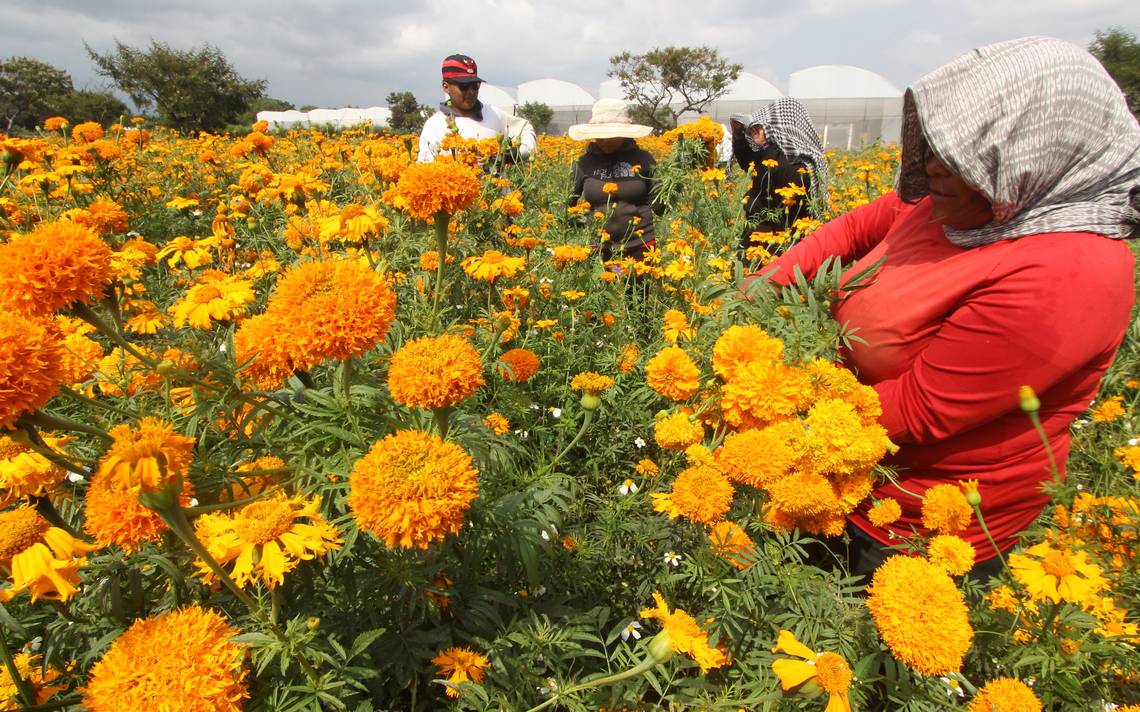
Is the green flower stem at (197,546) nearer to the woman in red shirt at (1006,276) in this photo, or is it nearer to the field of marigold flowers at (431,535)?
the field of marigold flowers at (431,535)

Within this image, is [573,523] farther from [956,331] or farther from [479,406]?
[956,331]

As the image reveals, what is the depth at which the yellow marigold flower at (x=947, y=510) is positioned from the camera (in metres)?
1.22

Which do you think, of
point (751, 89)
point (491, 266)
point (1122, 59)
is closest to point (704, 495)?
point (491, 266)

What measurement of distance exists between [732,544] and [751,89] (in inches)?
1887

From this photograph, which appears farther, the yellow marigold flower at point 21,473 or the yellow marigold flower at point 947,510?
the yellow marigold flower at point 947,510

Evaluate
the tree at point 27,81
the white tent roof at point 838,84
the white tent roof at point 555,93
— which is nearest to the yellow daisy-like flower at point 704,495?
the tree at point 27,81

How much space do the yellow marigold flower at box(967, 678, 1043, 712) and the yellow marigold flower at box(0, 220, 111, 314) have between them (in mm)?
1907

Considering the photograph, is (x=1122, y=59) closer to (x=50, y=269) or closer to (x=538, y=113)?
(x=538, y=113)

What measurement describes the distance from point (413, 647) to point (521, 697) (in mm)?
238

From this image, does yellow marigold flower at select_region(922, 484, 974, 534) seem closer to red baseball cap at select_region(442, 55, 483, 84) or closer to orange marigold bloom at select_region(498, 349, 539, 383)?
orange marigold bloom at select_region(498, 349, 539, 383)

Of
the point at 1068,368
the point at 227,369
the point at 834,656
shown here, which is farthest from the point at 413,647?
the point at 1068,368

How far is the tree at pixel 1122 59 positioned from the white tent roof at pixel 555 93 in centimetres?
3129

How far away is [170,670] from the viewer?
0.76m

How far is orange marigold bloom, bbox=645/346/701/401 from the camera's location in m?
1.34
